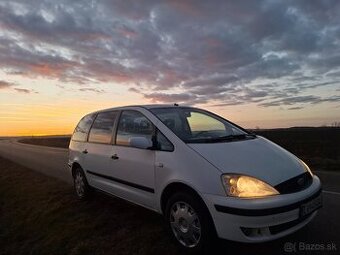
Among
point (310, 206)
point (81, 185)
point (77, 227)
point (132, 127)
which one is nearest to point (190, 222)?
point (310, 206)

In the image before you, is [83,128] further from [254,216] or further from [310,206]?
[310,206]

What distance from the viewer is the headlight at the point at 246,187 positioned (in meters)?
4.27

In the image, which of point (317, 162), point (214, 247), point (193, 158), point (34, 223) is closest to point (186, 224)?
point (214, 247)

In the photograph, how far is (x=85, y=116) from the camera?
822 cm

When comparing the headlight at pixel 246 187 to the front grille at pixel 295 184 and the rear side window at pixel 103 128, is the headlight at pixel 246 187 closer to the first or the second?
the front grille at pixel 295 184

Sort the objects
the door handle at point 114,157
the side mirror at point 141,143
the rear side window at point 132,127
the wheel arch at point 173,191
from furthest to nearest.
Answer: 1. the door handle at point 114,157
2. the rear side window at point 132,127
3. the side mirror at point 141,143
4. the wheel arch at point 173,191

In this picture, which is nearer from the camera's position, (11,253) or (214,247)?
(214,247)

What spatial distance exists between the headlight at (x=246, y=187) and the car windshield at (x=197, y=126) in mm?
886

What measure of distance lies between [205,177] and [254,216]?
685 mm

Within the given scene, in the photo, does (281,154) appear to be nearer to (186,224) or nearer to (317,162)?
(186,224)

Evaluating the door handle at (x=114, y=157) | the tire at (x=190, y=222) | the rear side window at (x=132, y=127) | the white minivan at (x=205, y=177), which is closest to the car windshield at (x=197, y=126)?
the white minivan at (x=205, y=177)

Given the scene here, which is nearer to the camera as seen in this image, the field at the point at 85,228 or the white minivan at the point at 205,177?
the white minivan at the point at 205,177

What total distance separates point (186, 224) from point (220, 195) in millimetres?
688

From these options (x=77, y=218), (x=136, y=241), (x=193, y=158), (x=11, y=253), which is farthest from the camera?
(x=77, y=218)
